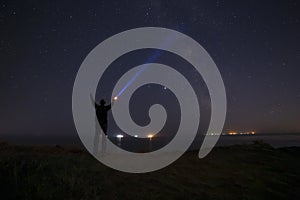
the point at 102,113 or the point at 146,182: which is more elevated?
the point at 102,113

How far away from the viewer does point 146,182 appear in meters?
7.11

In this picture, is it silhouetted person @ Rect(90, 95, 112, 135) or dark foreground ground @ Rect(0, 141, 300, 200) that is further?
silhouetted person @ Rect(90, 95, 112, 135)

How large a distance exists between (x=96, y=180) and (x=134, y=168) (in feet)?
7.13

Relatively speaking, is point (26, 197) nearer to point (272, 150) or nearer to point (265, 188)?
point (265, 188)

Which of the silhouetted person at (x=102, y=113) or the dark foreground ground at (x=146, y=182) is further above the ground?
the silhouetted person at (x=102, y=113)

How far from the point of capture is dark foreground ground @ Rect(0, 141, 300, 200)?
230 inches

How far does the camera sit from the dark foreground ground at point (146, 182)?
5838mm

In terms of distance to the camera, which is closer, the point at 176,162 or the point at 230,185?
the point at 230,185

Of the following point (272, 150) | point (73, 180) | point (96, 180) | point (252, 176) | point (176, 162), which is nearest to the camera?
point (73, 180)

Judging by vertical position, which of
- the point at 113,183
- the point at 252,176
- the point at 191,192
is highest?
the point at 113,183

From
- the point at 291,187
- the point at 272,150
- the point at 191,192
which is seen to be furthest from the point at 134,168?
the point at 272,150

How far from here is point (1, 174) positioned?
6.50 metres

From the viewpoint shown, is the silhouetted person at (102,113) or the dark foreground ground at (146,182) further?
the silhouetted person at (102,113)

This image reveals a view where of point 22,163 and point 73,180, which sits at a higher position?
point 22,163
